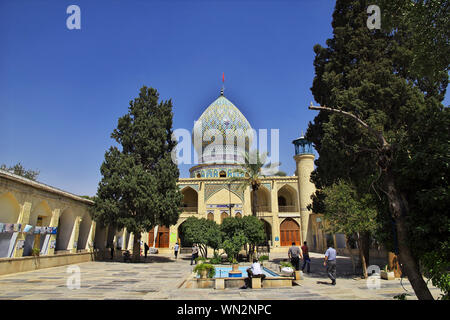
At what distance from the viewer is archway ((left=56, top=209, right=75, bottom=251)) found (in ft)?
58.5

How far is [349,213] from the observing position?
1130 cm

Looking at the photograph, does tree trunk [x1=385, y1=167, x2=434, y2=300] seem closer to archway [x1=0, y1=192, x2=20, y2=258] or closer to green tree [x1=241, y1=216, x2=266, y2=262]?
archway [x1=0, y1=192, x2=20, y2=258]

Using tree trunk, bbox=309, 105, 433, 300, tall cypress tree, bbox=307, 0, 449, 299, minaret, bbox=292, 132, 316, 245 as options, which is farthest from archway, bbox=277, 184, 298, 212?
tree trunk, bbox=309, 105, 433, 300

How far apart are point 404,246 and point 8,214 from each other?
15118 mm

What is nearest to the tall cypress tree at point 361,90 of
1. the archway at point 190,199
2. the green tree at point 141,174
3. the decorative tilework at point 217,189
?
the green tree at point 141,174

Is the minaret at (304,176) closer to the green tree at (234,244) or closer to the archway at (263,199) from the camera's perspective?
the archway at (263,199)

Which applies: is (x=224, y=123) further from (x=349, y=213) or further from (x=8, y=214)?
(x=349, y=213)

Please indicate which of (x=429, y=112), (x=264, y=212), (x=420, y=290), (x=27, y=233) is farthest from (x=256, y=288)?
(x=264, y=212)

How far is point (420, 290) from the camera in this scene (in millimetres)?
3549

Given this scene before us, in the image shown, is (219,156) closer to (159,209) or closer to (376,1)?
(159,209)

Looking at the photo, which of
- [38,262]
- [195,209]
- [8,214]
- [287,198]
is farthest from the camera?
[287,198]

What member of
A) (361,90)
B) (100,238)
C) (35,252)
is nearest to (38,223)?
(35,252)

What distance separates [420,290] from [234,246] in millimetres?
15334

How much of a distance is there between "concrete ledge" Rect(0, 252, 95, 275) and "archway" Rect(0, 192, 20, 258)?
0.69 meters
